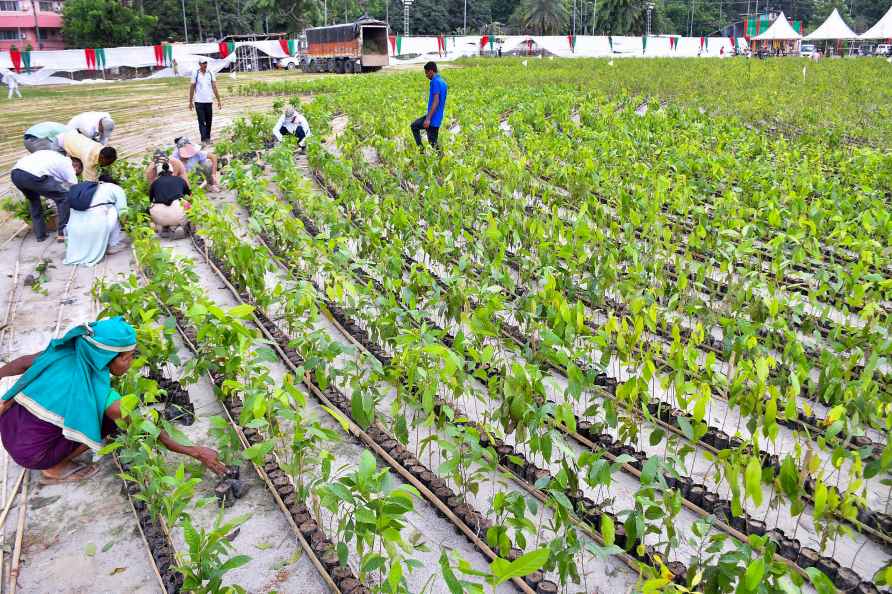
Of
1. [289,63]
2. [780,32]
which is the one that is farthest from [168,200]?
[780,32]

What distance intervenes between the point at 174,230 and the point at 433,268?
293cm

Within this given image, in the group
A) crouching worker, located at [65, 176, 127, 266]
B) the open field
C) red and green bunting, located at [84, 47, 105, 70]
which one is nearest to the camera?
the open field

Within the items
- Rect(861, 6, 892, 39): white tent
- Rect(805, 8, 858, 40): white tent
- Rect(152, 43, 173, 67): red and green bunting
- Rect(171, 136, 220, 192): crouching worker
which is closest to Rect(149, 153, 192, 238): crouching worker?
Rect(171, 136, 220, 192): crouching worker

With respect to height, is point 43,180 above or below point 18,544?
above

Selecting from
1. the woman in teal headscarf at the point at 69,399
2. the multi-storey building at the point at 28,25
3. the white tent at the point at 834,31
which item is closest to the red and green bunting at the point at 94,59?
the multi-storey building at the point at 28,25

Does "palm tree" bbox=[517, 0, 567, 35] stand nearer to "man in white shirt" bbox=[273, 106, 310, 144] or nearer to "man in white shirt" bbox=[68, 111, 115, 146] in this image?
"man in white shirt" bbox=[273, 106, 310, 144]

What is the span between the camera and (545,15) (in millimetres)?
61812

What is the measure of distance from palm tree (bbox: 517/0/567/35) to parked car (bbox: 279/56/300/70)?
102 feet

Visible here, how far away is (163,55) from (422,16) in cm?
3831

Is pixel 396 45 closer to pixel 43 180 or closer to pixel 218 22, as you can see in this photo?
pixel 218 22

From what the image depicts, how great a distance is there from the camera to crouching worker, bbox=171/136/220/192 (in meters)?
7.98

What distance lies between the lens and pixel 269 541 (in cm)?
312

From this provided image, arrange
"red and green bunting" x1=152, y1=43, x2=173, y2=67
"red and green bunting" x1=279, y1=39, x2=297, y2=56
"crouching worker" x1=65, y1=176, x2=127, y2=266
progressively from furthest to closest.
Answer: "red and green bunting" x1=279, y1=39, x2=297, y2=56 → "red and green bunting" x1=152, y1=43, x2=173, y2=67 → "crouching worker" x1=65, y1=176, x2=127, y2=266

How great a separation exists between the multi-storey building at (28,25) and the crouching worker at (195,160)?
44069 mm
